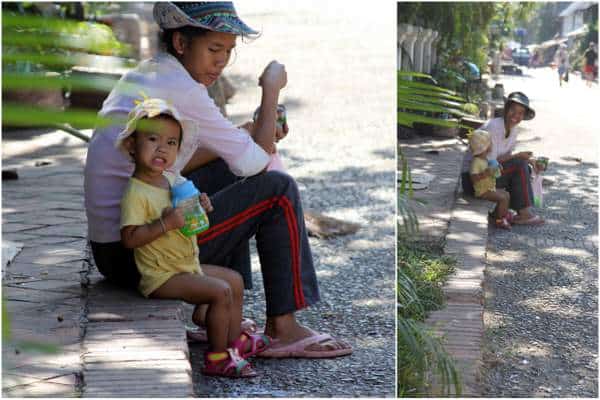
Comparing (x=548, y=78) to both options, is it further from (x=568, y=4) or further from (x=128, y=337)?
(x=128, y=337)

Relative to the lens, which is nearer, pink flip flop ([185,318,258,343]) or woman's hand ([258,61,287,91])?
woman's hand ([258,61,287,91])

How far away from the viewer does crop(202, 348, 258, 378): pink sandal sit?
2615 millimetres

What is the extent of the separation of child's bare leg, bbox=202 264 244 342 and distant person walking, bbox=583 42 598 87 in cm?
124

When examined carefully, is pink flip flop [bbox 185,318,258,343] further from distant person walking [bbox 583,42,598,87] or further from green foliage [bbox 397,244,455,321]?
distant person walking [bbox 583,42,598,87]

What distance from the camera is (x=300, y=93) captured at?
940cm

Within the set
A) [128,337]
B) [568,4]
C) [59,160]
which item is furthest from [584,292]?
[59,160]

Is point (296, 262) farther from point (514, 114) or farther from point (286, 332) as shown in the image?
point (514, 114)

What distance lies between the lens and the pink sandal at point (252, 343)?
2709mm

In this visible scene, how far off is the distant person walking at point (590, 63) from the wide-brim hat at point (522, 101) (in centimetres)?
15

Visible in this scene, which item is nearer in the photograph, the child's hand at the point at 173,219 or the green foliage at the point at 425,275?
the green foliage at the point at 425,275

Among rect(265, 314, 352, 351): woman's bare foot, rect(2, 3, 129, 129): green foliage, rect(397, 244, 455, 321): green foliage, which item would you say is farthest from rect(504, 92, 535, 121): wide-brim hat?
rect(2, 3, 129, 129): green foliage

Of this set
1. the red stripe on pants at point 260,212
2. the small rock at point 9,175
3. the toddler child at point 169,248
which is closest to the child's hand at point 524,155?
the red stripe on pants at point 260,212

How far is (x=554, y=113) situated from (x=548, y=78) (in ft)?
0.29

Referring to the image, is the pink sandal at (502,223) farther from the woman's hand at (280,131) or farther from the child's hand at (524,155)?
the woman's hand at (280,131)
